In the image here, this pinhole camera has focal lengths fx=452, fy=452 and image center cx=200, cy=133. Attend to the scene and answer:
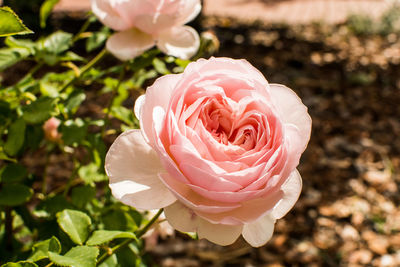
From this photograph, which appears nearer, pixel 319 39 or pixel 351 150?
pixel 351 150

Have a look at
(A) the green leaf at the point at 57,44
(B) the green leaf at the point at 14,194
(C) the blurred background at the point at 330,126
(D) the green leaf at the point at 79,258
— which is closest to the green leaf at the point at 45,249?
(D) the green leaf at the point at 79,258

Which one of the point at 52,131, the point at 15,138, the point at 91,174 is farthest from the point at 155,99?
the point at 52,131

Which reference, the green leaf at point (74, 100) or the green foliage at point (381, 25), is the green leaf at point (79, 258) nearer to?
the green leaf at point (74, 100)

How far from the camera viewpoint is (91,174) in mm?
884

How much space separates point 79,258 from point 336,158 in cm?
213

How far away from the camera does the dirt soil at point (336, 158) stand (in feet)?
6.07

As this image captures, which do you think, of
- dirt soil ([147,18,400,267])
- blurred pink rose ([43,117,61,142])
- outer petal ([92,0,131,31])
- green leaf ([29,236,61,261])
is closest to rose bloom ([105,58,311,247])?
green leaf ([29,236,61,261])

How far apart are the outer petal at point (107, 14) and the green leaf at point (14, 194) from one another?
0.30 metres

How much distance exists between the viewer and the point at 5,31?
448mm

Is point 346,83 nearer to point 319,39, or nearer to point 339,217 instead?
point 319,39

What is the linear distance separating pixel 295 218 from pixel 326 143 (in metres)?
0.69

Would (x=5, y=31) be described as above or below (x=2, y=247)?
above

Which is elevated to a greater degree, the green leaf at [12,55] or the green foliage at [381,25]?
the green leaf at [12,55]

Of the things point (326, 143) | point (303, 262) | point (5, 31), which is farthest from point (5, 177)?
point (326, 143)
